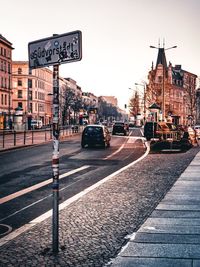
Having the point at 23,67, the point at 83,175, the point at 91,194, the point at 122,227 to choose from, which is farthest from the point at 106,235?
the point at 23,67

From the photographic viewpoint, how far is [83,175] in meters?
14.8

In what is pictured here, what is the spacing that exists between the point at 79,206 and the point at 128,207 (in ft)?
3.55

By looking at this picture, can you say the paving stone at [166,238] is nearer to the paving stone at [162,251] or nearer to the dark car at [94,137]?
the paving stone at [162,251]

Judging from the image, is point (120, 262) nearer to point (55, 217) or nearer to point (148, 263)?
point (148, 263)

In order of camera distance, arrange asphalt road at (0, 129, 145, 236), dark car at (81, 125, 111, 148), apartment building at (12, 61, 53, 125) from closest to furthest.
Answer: asphalt road at (0, 129, 145, 236), dark car at (81, 125, 111, 148), apartment building at (12, 61, 53, 125)

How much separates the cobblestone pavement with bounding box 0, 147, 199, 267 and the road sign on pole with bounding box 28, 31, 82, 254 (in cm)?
40

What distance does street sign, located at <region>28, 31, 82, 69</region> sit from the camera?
595 centimetres

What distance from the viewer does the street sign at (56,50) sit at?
5.95 metres

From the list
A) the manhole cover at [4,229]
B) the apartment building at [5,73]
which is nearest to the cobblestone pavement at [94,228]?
the manhole cover at [4,229]

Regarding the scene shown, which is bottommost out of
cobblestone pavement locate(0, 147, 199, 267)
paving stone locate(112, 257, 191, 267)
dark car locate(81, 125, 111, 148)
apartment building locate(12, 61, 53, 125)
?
cobblestone pavement locate(0, 147, 199, 267)

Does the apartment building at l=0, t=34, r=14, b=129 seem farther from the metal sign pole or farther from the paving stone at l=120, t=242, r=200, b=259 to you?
the paving stone at l=120, t=242, r=200, b=259

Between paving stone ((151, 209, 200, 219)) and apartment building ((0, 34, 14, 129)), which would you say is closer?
paving stone ((151, 209, 200, 219))

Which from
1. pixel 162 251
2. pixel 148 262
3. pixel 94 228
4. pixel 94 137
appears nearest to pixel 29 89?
pixel 94 137

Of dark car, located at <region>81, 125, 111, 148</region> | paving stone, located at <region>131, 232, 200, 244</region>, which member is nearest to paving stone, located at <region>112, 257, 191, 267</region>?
paving stone, located at <region>131, 232, 200, 244</region>
